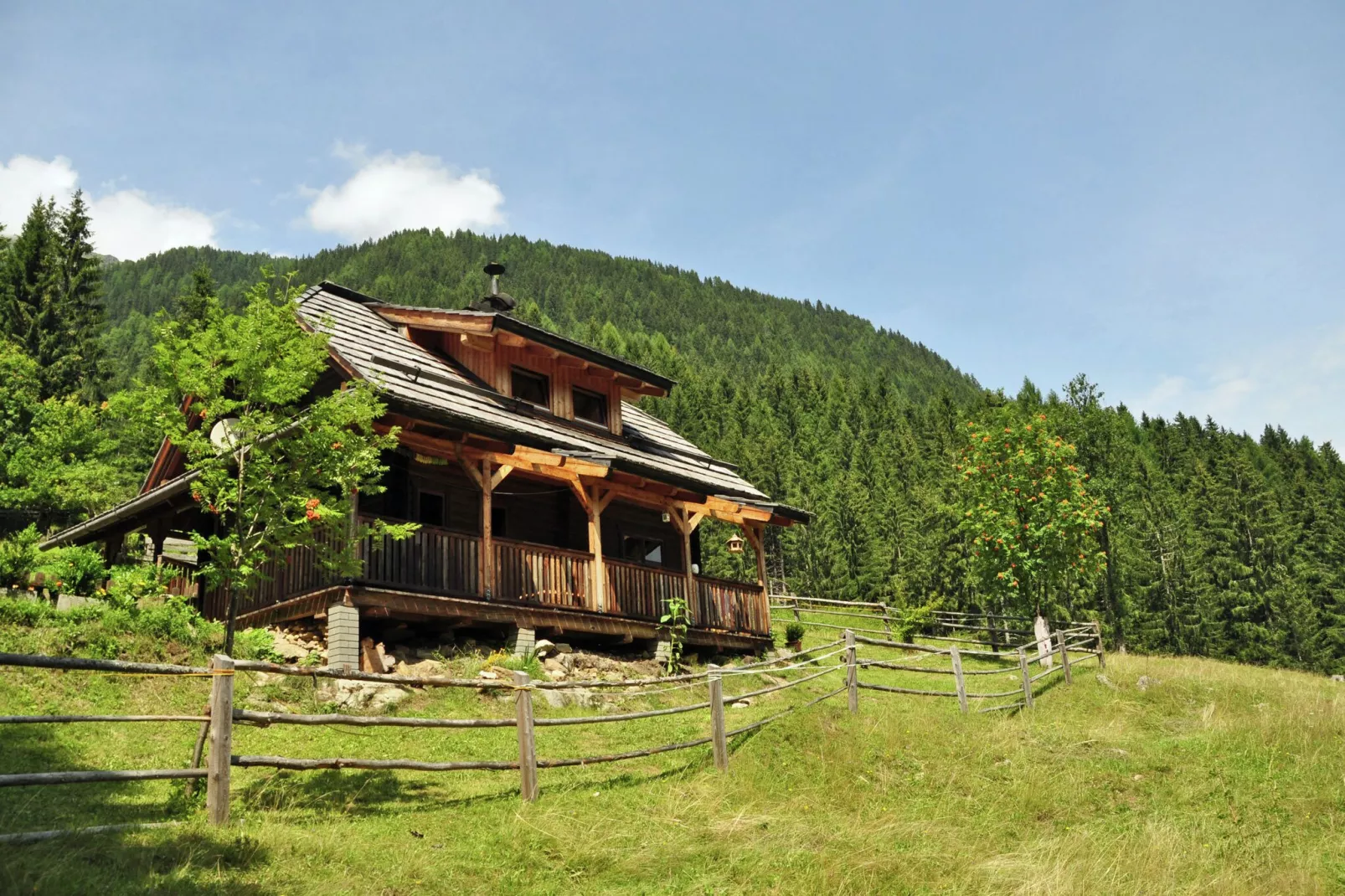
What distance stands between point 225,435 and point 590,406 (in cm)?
1156

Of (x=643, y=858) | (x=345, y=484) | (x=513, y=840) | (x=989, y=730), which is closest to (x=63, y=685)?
(x=345, y=484)

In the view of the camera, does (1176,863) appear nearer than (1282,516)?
Yes

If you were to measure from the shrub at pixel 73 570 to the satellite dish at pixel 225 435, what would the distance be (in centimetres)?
666

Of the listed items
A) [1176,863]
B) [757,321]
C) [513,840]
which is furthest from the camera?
[757,321]

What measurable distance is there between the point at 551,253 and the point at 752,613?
150m

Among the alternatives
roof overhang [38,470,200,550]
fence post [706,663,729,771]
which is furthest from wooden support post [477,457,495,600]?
fence post [706,663,729,771]

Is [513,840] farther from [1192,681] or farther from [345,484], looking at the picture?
[1192,681]

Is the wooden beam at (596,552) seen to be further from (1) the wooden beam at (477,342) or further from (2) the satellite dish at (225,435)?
(2) the satellite dish at (225,435)

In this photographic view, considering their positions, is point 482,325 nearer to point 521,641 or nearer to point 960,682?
point 521,641

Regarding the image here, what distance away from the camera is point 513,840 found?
8719mm

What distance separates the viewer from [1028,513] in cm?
2667

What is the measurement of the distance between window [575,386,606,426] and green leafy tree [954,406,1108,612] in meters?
10.5

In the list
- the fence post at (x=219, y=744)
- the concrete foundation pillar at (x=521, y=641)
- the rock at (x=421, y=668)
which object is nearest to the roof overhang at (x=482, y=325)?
the concrete foundation pillar at (x=521, y=641)

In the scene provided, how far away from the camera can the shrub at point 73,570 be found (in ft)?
60.1
